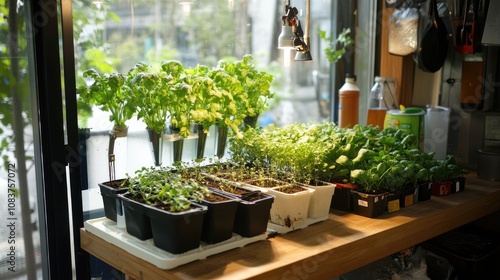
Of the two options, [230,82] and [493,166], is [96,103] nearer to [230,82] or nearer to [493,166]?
[230,82]

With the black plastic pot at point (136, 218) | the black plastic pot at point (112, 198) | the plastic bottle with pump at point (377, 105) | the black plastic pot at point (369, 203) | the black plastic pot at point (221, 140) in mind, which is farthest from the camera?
the plastic bottle with pump at point (377, 105)

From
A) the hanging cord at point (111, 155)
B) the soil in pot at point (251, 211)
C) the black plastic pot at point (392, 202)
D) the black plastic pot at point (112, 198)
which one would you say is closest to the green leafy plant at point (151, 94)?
the hanging cord at point (111, 155)

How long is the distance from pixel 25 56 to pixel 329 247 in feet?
3.62

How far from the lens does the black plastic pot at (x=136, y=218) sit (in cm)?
143

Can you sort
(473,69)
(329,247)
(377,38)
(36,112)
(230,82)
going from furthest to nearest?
(377,38), (473,69), (230,82), (36,112), (329,247)

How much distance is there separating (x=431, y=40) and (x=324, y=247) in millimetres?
1317

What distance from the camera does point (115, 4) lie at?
6.33 feet

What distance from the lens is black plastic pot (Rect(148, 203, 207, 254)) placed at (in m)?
1.33

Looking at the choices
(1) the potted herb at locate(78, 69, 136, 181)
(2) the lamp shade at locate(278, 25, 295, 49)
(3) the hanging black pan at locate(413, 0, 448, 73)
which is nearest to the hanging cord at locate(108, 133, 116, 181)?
(1) the potted herb at locate(78, 69, 136, 181)

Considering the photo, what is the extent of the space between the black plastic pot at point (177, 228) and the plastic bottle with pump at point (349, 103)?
4.33ft

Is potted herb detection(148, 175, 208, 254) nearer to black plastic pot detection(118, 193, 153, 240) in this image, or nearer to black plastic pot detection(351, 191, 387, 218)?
black plastic pot detection(118, 193, 153, 240)

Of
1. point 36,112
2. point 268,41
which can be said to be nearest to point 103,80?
point 36,112

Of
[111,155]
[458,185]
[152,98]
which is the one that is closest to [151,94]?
[152,98]

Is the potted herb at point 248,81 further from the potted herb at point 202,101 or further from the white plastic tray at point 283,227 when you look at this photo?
the white plastic tray at point 283,227
